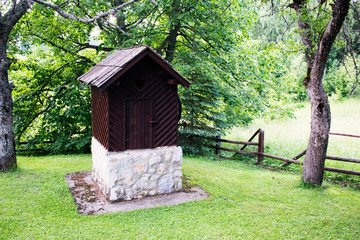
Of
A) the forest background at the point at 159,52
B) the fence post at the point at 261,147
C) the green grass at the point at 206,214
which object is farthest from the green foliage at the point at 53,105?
the fence post at the point at 261,147

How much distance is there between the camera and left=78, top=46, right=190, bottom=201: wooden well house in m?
6.86

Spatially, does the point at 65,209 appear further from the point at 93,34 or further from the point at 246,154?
the point at 93,34

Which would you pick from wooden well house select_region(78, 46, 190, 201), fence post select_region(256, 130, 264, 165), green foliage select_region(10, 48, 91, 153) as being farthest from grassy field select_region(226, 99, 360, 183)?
green foliage select_region(10, 48, 91, 153)

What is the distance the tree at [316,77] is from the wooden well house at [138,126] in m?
3.18

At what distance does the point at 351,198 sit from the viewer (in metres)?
7.62

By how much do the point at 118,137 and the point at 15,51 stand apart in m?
7.47

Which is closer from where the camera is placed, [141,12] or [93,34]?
[141,12]

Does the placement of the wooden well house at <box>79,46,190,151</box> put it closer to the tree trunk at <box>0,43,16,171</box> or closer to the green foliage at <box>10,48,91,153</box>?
the tree trunk at <box>0,43,16,171</box>

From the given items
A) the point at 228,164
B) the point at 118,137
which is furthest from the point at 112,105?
the point at 228,164

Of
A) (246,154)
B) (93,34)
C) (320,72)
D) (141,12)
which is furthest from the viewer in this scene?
(93,34)

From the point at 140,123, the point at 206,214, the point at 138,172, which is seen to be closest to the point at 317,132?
the point at 206,214

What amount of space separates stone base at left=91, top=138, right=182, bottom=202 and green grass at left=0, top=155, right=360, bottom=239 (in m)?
0.73

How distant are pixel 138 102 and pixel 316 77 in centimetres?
432

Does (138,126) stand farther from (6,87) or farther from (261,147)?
(261,147)
